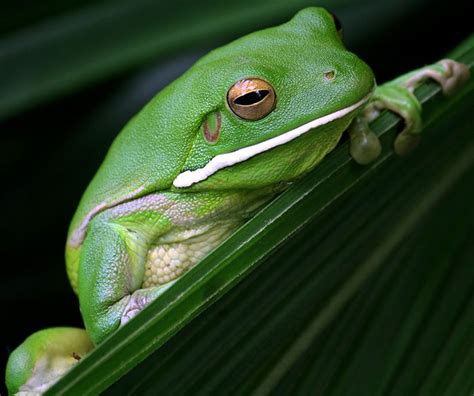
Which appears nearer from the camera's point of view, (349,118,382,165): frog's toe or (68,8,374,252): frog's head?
(349,118,382,165): frog's toe

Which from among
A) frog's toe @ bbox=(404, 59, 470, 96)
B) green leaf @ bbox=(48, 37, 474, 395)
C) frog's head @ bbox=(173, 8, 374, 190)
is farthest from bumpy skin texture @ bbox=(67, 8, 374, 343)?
green leaf @ bbox=(48, 37, 474, 395)

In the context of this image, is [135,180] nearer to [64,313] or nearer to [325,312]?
[325,312]

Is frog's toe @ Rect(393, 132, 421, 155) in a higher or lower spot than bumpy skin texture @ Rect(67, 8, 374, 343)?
lower

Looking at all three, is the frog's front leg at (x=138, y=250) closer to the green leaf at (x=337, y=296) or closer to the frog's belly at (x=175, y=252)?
the frog's belly at (x=175, y=252)

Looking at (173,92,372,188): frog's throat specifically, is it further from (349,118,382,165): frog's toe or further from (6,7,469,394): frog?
(349,118,382,165): frog's toe

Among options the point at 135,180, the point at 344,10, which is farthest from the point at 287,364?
the point at 344,10

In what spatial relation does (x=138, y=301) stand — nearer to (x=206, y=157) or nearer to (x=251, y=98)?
(x=206, y=157)

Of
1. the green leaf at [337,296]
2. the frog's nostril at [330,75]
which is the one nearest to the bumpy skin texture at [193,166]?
the frog's nostril at [330,75]
